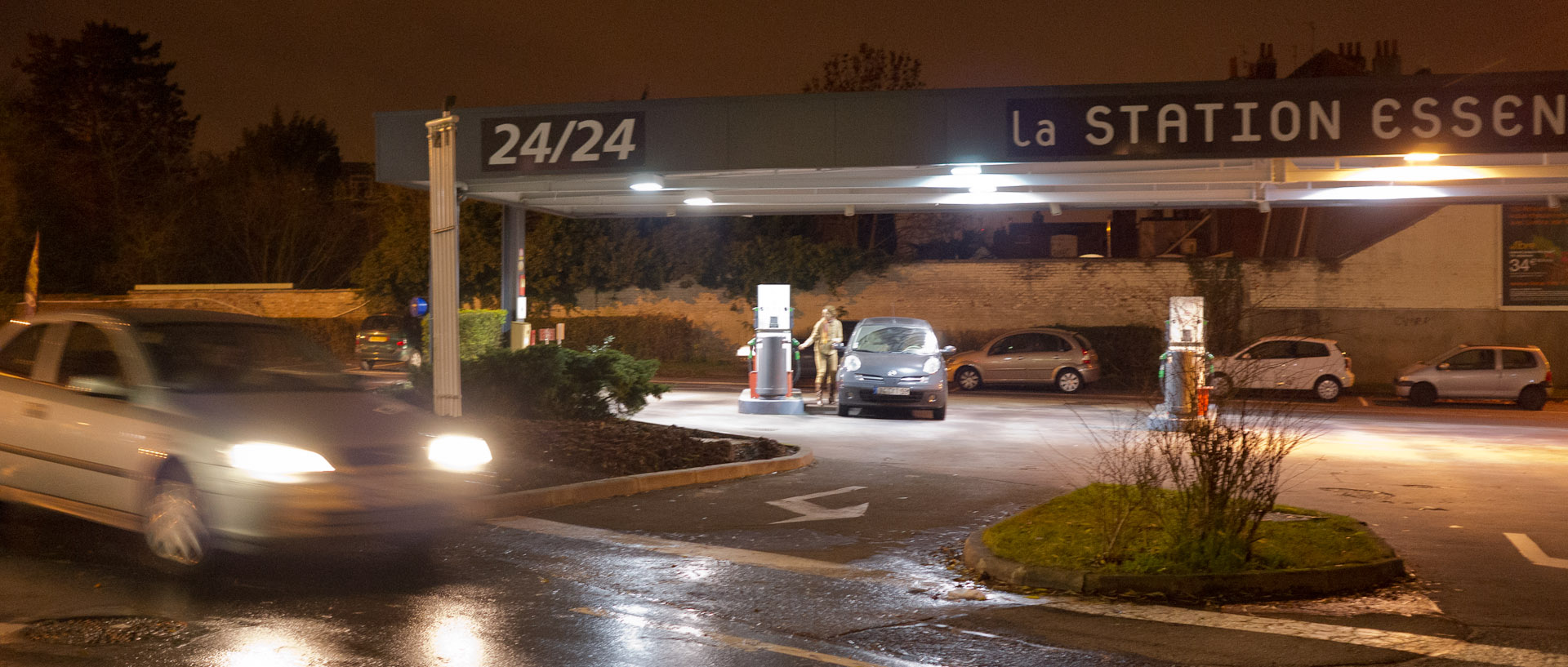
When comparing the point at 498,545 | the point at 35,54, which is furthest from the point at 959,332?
the point at 35,54

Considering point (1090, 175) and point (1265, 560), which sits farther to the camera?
point (1090, 175)

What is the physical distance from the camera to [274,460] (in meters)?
6.73

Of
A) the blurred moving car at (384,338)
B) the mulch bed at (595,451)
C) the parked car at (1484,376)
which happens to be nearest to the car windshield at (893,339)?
the mulch bed at (595,451)

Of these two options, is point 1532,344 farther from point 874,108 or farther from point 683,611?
point 683,611

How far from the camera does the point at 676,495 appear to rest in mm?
10914

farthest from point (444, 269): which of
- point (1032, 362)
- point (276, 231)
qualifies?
point (276, 231)

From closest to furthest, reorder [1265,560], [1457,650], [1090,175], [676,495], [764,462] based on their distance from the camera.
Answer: [1457,650]
[1265,560]
[676,495]
[764,462]
[1090,175]

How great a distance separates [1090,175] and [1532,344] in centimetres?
1704

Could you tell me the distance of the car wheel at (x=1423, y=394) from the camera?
24.2 meters

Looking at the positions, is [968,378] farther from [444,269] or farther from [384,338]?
[444,269]

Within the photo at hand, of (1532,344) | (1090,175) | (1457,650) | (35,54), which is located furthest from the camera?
(35,54)

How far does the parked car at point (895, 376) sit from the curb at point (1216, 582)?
448 inches

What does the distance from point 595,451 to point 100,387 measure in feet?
17.7

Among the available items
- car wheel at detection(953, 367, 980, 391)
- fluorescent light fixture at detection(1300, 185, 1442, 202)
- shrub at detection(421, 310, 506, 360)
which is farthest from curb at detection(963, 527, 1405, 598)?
car wheel at detection(953, 367, 980, 391)
